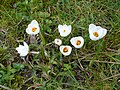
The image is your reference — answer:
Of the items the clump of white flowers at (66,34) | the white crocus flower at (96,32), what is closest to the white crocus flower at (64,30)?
the clump of white flowers at (66,34)

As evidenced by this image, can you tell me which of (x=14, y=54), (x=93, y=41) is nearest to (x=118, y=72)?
(x=93, y=41)

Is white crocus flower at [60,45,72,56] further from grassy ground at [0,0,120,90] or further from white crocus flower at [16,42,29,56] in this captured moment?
white crocus flower at [16,42,29,56]

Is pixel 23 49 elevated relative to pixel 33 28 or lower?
lower

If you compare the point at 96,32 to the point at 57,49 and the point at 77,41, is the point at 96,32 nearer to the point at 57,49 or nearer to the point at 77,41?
the point at 77,41

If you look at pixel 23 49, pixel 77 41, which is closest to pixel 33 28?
pixel 23 49

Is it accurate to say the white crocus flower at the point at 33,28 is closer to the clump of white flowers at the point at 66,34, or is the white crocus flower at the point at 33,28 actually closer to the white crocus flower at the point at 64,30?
the clump of white flowers at the point at 66,34
